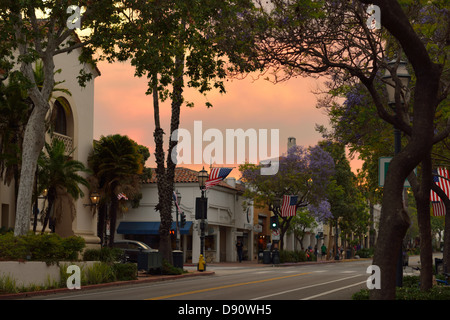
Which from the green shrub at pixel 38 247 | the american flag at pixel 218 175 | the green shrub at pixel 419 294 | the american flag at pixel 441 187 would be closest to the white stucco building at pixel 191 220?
the american flag at pixel 218 175

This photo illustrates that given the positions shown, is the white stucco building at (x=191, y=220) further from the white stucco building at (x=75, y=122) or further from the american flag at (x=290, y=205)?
the white stucco building at (x=75, y=122)

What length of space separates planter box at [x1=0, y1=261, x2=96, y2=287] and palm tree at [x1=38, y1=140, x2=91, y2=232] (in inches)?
291

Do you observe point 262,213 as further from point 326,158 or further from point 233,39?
point 233,39

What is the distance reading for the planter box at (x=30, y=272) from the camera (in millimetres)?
19094

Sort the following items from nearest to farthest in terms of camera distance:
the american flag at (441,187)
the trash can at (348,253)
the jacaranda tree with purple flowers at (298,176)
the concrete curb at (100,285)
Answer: the concrete curb at (100,285) < the american flag at (441,187) < the jacaranda tree with purple flowers at (298,176) < the trash can at (348,253)

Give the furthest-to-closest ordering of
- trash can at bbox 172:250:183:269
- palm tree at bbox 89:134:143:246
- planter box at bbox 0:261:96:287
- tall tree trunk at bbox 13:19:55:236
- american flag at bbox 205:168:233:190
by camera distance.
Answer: american flag at bbox 205:168:233:190 < palm tree at bbox 89:134:143:246 < trash can at bbox 172:250:183:269 < tall tree trunk at bbox 13:19:55:236 < planter box at bbox 0:261:96:287

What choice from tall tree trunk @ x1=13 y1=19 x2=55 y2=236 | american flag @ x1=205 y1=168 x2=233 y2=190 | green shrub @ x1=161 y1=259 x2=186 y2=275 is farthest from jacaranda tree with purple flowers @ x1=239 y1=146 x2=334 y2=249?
tall tree trunk @ x1=13 y1=19 x2=55 y2=236

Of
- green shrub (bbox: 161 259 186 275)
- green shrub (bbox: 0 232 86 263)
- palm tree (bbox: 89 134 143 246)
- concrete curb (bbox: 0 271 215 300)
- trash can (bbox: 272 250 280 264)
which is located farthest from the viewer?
trash can (bbox: 272 250 280 264)

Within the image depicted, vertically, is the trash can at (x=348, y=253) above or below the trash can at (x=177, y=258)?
below

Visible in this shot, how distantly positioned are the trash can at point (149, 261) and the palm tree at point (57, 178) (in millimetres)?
4078

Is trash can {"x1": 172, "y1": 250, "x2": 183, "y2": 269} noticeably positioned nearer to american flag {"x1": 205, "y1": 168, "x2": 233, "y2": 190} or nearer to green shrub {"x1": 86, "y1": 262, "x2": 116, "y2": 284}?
american flag {"x1": 205, "y1": 168, "x2": 233, "y2": 190}

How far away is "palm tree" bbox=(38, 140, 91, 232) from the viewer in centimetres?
2880

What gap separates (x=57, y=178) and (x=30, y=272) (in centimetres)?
939

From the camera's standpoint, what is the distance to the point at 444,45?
57.4ft
